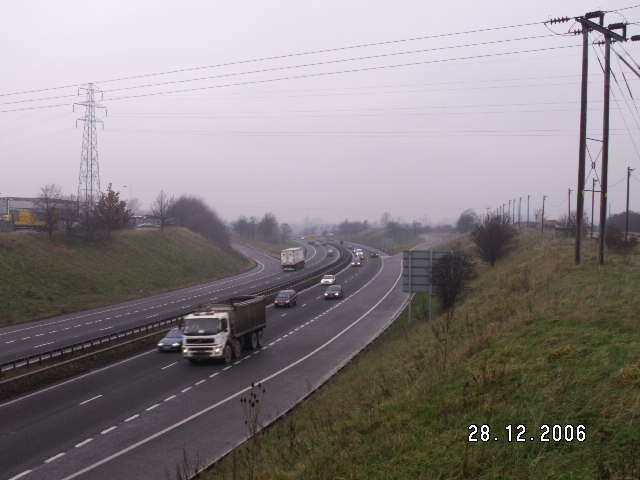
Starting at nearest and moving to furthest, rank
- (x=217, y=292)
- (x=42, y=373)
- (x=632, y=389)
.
Result: (x=632, y=389)
(x=42, y=373)
(x=217, y=292)

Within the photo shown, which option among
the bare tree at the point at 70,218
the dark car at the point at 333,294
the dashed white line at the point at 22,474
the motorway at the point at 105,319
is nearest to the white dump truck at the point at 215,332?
the motorway at the point at 105,319

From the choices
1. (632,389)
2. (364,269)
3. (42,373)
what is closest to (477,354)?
(632,389)

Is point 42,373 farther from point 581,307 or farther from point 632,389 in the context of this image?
point 632,389

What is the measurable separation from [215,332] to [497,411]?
63.1 feet

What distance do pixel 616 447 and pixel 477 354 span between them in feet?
21.0

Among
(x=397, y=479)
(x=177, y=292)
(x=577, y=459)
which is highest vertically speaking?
(x=577, y=459)

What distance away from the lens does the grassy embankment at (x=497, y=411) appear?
7.55 meters

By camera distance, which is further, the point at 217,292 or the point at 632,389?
the point at 217,292

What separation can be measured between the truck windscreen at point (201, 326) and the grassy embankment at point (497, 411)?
10810mm

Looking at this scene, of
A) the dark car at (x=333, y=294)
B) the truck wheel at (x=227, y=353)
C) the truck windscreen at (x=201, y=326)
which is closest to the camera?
the truck windscreen at (x=201, y=326)

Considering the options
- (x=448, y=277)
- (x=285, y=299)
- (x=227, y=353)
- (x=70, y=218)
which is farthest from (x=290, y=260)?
(x=227, y=353)

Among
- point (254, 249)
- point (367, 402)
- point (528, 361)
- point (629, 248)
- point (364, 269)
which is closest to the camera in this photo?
point (528, 361)

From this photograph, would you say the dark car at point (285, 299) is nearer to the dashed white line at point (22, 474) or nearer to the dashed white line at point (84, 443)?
the dashed white line at point (84, 443)

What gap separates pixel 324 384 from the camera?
21.7m
